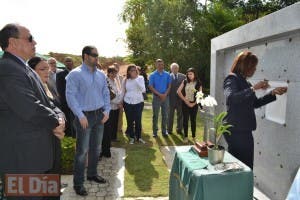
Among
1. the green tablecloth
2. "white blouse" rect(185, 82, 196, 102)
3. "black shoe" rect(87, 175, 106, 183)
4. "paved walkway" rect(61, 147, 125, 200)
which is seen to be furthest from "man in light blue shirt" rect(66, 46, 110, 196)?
"white blouse" rect(185, 82, 196, 102)

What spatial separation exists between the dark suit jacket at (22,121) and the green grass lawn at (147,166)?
7.49ft

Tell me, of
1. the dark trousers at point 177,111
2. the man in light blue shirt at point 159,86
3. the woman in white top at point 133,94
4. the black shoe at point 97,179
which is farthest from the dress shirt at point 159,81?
the black shoe at point 97,179

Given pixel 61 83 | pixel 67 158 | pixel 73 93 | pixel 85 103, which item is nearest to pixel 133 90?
pixel 61 83

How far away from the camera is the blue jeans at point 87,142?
432 centimetres

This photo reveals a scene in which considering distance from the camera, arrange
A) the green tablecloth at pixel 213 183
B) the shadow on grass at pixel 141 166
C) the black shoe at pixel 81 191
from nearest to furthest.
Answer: the green tablecloth at pixel 213 183 < the black shoe at pixel 81 191 < the shadow on grass at pixel 141 166

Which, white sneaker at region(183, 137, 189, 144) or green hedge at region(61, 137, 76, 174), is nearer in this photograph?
green hedge at region(61, 137, 76, 174)

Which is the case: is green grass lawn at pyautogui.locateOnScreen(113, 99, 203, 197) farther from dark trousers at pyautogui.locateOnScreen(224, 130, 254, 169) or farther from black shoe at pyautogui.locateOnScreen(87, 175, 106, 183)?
dark trousers at pyautogui.locateOnScreen(224, 130, 254, 169)

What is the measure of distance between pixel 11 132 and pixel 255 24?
3.47 m

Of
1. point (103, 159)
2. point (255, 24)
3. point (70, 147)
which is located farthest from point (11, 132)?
point (103, 159)

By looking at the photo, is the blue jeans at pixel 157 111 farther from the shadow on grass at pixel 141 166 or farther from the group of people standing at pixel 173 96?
the shadow on grass at pixel 141 166

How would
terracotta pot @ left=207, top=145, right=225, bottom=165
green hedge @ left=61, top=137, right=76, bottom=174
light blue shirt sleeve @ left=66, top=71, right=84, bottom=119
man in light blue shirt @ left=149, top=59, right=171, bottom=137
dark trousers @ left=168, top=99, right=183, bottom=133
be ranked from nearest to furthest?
terracotta pot @ left=207, top=145, right=225, bottom=165, light blue shirt sleeve @ left=66, top=71, right=84, bottom=119, green hedge @ left=61, top=137, right=76, bottom=174, man in light blue shirt @ left=149, top=59, right=171, bottom=137, dark trousers @ left=168, top=99, right=183, bottom=133

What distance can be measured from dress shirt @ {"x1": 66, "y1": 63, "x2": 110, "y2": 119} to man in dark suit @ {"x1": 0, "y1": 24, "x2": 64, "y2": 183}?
1.41 metres

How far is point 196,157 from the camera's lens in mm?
3373

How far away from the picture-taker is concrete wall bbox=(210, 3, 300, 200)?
357cm
